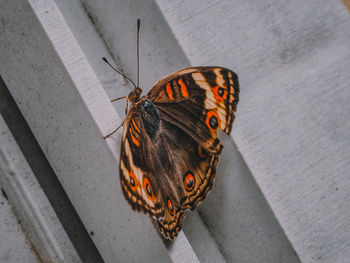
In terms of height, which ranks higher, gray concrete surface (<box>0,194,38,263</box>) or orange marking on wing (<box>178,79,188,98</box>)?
orange marking on wing (<box>178,79,188,98</box>)

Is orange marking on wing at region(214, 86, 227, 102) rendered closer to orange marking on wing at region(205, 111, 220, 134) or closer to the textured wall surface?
orange marking on wing at region(205, 111, 220, 134)

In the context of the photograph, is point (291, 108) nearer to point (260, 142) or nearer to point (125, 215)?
point (260, 142)

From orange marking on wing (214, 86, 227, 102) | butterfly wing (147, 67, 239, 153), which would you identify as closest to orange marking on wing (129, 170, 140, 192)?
butterfly wing (147, 67, 239, 153)

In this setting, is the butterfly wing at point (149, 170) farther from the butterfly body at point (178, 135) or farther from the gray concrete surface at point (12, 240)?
the gray concrete surface at point (12, 240)

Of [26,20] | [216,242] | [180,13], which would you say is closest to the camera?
[26,20]

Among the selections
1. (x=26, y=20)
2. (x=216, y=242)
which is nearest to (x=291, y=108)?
(x=216, y=242)

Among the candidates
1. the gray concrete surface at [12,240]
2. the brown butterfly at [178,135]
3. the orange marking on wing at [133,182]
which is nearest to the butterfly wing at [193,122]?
the brown butterfly at [178,135]

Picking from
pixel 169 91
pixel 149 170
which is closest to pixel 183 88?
pixel 169 91

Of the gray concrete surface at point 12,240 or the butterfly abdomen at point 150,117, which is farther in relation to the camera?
the gray concrete surface at point 12,240
